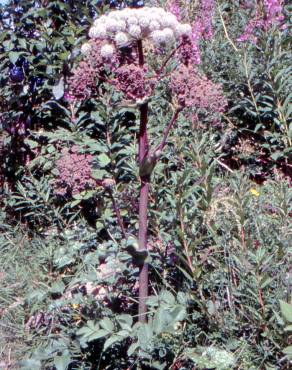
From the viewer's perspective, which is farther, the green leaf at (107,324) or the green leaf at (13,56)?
the green leaf at (13,56)

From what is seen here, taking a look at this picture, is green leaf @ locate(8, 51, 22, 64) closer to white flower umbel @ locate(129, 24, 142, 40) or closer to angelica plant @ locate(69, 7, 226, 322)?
angelica plant @ locate(69, 7, 226, 322)

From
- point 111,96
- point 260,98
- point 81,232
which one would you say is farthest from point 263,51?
point 81,232

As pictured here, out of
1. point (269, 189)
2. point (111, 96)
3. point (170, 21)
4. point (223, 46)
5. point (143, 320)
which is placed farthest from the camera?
point (223, 46)

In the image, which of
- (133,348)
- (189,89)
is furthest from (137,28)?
(133,348)

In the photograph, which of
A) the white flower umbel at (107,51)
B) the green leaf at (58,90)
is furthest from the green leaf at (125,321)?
the green leaf at (58,90)

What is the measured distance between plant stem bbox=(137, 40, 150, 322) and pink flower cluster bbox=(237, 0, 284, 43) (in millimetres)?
2228

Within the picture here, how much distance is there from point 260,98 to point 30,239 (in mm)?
1895

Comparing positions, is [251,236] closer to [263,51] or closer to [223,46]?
[263,51]

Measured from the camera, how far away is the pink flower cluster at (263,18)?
518 centimetres

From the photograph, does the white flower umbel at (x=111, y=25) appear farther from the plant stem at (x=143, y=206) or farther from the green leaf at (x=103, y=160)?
the green leaf at (x=103, y=160)

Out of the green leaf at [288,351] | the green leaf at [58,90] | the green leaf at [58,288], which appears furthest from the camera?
the green leaf at [58,90]

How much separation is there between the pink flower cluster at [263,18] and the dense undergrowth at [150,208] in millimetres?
18

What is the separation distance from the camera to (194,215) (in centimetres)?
352

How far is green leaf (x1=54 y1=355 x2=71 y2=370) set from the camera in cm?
315
